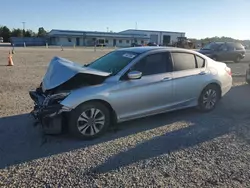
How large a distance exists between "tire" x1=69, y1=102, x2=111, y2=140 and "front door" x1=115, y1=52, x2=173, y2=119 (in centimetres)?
31

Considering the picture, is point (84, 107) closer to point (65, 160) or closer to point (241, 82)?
point (65, 160)

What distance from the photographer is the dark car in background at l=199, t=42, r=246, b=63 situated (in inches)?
769

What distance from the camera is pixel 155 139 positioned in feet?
15.1

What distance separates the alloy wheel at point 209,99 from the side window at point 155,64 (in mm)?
A: 1304

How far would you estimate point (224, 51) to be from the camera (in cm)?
1986

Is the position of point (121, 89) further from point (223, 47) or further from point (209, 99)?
point (223, 47)

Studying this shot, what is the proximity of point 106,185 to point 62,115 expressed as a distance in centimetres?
164

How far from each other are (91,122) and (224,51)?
17826 mm

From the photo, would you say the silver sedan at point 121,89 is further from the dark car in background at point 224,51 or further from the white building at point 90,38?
the white building at point 90,38

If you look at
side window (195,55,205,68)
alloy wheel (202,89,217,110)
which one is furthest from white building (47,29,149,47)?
alloy wheel (202,89,217,110)

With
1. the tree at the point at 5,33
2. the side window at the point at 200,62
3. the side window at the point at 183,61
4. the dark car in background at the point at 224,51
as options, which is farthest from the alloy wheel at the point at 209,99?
the tree at the point at 5,33

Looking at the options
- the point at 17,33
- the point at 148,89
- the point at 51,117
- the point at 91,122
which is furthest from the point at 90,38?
the point at 51,117

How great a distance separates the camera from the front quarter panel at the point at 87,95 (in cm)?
429

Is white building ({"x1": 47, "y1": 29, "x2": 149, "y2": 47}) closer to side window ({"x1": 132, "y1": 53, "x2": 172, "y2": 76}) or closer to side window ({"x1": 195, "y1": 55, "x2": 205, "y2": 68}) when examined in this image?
side window ({"x1": 195, "y1": 55, "x2": 205, "y2": 68})
